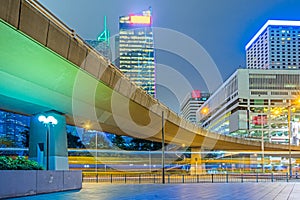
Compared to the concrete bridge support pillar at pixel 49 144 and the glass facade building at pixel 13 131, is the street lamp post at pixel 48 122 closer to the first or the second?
the concrete bridge support pillar at pixel 49 144

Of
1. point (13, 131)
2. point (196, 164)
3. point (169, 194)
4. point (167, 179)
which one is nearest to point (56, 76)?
point (169, 194)

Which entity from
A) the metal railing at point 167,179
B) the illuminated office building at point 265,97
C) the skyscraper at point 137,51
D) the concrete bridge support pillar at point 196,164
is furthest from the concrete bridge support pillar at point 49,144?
the illuminated office building at point 265,97

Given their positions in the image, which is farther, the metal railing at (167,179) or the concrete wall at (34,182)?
the metal railing at (167,179)

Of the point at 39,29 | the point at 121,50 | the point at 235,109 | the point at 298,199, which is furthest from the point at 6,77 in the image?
the point at 235,109

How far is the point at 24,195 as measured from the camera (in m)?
17.6

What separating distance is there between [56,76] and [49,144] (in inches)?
298

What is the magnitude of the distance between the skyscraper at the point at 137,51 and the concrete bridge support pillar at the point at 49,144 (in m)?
22.6

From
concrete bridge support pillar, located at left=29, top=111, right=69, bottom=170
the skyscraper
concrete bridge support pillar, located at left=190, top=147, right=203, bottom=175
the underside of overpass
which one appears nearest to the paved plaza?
concrete bridge support pillar, located at left=29, top=111, right=69, bottom=170

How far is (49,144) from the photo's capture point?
26.5m

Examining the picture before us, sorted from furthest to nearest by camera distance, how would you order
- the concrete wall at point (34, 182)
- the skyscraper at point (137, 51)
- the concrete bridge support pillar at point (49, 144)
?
the skyscraper at point (137, 51)
the concrete bridge support pillar at point (49, 144)
the concrete wall at point (34, 182)

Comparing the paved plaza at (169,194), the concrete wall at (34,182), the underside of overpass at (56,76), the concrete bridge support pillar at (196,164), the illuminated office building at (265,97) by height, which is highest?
the illuminated office building at (265,97)

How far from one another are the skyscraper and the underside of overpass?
18.2 metres

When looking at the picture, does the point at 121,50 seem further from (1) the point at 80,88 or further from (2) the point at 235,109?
(1) the point at 80,88

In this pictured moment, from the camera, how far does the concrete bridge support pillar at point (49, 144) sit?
2622 centimetres
